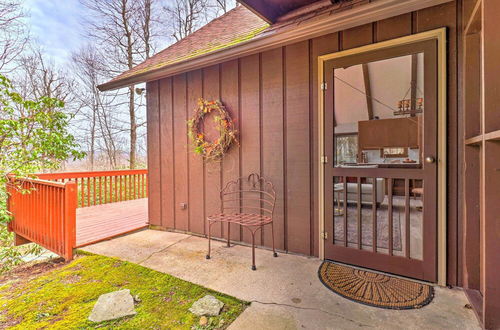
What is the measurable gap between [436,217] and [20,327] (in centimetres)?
316

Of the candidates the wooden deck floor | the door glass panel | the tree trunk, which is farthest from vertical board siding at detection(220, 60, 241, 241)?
the tree trunk

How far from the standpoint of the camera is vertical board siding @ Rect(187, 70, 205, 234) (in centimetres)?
322

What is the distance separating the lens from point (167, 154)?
354 centimetres

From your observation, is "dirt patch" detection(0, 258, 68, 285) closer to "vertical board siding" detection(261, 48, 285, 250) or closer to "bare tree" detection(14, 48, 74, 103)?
"vertical board siding" detection(261, 48, 285, 250)

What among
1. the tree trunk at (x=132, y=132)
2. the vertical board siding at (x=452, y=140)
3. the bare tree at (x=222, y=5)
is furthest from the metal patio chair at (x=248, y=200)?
the bare tree at (x=222, y=5)

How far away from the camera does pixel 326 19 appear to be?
6.52 ft

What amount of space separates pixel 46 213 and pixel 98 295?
6.22 ft

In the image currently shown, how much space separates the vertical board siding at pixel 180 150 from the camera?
336 centimetres

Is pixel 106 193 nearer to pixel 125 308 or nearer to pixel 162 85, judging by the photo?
pixel 162 85

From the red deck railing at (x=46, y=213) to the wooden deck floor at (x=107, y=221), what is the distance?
22 cm

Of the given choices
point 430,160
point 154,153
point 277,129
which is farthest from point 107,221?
point 430,160

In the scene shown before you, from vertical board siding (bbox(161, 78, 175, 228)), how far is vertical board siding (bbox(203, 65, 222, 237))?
25.8 inches

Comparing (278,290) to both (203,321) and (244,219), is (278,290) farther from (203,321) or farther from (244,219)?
(244,219)

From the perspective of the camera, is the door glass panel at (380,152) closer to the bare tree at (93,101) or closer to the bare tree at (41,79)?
the bare tree at (93,101)
